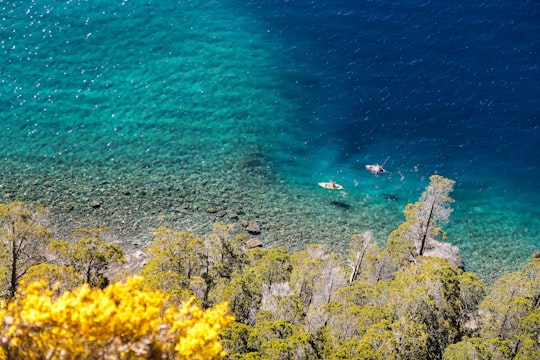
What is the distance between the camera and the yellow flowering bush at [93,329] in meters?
19.8

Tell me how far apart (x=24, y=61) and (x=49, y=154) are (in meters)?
25.4

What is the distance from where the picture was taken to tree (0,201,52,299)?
40750 mm

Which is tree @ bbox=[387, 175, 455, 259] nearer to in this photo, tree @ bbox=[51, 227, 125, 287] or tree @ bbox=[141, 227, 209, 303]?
tree @ bbox=[141, 227, 209, 303]

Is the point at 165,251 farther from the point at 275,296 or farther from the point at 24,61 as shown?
the point at 24,61

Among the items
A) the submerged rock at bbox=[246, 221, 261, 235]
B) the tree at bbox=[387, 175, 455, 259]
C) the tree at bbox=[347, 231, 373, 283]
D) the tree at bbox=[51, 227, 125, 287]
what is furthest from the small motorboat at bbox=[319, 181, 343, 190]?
the tree at bbox=[51, 227, 125, 287]

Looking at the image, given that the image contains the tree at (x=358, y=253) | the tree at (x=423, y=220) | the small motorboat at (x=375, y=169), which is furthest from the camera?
the small motorboat at (x=375, y=169)

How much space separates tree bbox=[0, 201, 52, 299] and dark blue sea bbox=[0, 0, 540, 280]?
1849 cm

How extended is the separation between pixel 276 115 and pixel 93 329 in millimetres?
66551

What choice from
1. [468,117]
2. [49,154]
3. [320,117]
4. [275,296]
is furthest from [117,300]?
[468,117]

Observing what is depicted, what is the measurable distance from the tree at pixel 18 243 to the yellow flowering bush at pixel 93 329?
870 inches

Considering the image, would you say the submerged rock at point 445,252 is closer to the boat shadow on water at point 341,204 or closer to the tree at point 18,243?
the boat shadow on water at point 341,204

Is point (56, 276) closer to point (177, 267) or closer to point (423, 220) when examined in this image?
point (177, 267)

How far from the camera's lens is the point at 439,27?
324ft

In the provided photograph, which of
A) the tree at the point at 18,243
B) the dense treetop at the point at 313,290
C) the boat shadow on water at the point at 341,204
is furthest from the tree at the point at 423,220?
the tree at the point at 18,243
